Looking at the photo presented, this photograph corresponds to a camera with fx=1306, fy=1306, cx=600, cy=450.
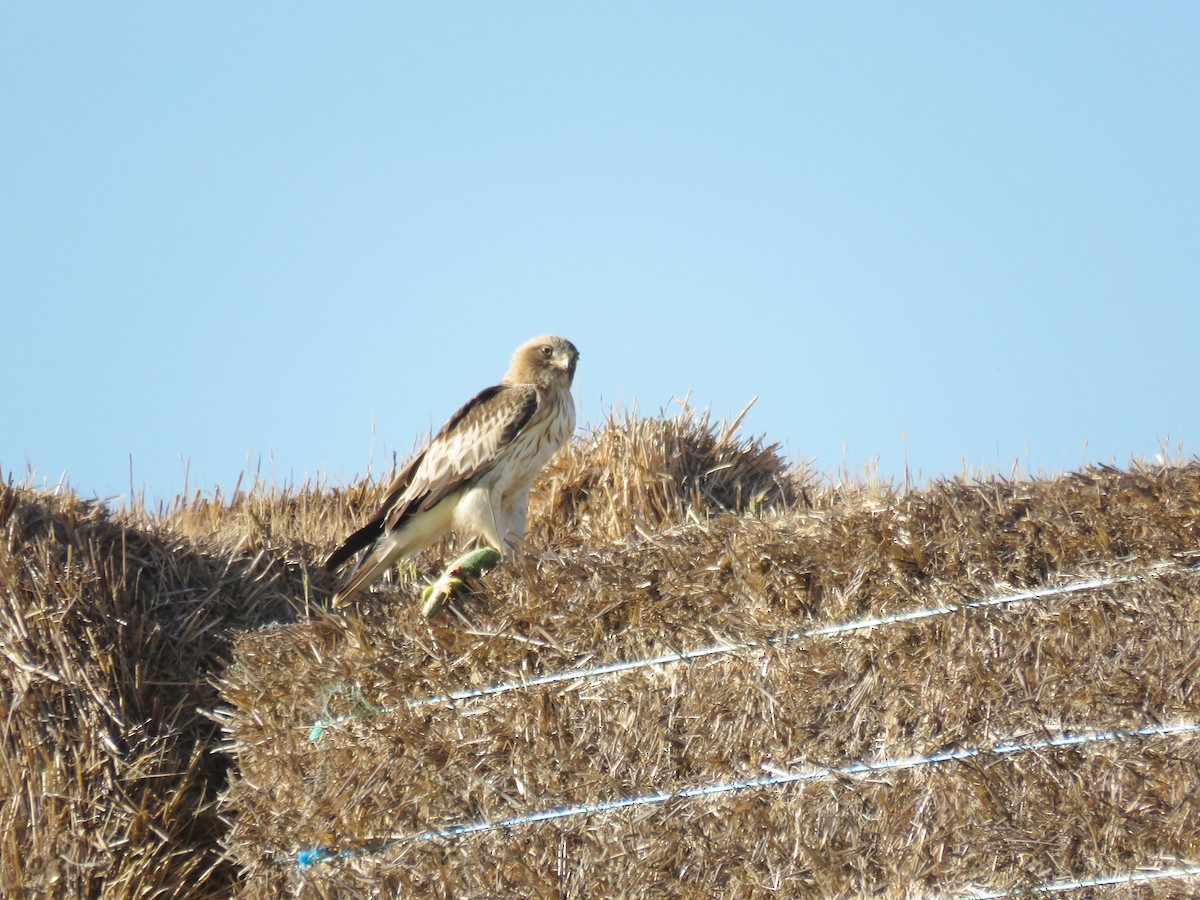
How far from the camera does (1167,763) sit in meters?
3.59

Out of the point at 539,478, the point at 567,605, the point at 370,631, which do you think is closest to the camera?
the point at 567,605

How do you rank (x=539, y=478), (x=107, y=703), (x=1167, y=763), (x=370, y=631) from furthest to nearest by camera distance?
(x=539, y=478) < (x=107, y=703) < (x=370, y=631) < (x=1167, y=763)

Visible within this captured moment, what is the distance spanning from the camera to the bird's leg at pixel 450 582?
16.3ft

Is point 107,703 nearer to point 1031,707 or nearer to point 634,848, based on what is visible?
point 634,848

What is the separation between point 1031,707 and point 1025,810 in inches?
11.5

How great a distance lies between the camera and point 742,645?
14.2 feet

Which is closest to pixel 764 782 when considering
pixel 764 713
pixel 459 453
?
pixel 764 713

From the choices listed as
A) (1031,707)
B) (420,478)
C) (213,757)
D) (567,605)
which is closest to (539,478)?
(420,478)

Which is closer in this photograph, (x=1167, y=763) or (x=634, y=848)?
(x=1167, y=763)

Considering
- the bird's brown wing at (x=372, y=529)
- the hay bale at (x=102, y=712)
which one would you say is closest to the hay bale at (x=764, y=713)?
the hay bale at (x=102, y=712)

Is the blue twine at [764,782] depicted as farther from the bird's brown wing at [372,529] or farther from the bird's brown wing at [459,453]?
the bird's brown wing at [459,453]

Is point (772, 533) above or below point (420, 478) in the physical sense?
below

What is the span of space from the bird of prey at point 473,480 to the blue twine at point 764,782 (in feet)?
6.47

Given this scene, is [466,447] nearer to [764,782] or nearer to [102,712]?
[102,712]
